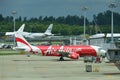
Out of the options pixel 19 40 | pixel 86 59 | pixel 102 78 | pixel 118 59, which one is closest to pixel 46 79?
pixel 102 78

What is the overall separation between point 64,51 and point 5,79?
39.1 m

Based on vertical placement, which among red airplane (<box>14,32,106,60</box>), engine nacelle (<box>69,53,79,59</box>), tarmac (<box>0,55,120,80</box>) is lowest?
tarmac (<box>0,55,120,80</box>)

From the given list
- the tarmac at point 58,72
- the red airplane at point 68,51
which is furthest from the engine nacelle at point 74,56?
the tarmac at point 58,72

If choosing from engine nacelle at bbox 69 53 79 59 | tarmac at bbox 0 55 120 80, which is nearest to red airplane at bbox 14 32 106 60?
engine nacelle at bbox 69 53 79 59

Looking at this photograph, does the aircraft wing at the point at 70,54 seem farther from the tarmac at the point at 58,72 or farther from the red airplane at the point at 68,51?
the tarmac at the point at 58,72

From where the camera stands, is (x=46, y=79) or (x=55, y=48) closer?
(x=46, y=79)

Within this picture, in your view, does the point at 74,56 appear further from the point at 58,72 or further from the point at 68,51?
Answer: the point at 58,72

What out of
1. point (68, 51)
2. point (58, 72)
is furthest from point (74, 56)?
point (58, 72)

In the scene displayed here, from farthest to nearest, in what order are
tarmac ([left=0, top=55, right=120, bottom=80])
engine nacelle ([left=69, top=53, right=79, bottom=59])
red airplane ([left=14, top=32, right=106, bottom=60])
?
red airplane ([left=14, top=32, right=106, bottom=60]) → engine nacelle ([left=69, top=53, right=79, bottom=59]) → tarmac ([left=0, top=55, right=120, bottom=80])

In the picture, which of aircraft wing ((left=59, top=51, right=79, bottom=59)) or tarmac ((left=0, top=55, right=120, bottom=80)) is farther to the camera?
aircraft wing ((left=59, top=51, right=79, bottom=59))

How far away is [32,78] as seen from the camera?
3900cm

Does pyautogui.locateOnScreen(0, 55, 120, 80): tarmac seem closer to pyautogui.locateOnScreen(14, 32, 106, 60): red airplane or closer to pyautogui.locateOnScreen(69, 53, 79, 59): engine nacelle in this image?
pyautogui.locateOnScreen(69, 53, 79, 59): engine nacelle

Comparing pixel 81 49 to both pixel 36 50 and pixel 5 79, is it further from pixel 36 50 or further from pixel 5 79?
pixel 5 79

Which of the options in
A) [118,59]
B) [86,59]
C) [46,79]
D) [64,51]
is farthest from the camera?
[64,51]
